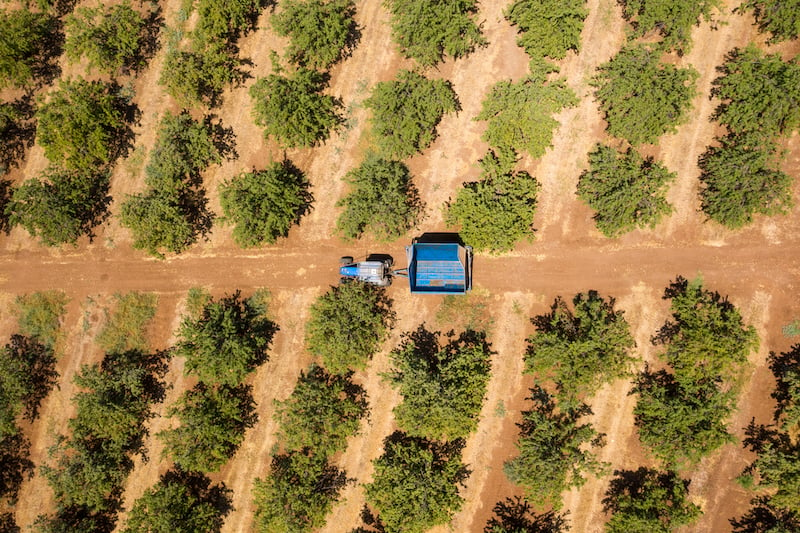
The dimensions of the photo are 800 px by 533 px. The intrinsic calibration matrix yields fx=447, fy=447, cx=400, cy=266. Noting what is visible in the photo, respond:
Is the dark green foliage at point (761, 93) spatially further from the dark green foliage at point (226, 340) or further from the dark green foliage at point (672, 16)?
the dark green foliage at point (226, 340)

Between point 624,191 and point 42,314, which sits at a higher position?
point 624,191

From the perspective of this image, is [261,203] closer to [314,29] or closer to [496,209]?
[314,29]

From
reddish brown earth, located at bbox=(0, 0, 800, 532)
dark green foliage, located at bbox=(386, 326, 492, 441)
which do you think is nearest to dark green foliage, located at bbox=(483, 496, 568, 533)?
reddish brown earth, located at bbox=(0, 0, 800, 532)

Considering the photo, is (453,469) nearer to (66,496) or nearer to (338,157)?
(338,157)

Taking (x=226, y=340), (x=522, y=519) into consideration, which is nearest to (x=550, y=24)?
(x=226, y=340)

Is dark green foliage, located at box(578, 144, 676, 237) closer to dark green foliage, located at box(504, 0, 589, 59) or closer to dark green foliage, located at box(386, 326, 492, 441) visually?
dark green foliage, located at box(504, 0, 589, 59)
